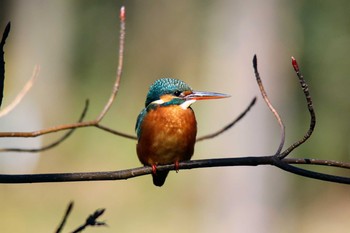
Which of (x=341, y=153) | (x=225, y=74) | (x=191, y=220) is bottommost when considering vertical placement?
(x=191, y=220)

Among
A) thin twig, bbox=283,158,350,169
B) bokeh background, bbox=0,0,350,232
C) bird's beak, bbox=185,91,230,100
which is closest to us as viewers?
thin twig, bbox=283,158,350,169

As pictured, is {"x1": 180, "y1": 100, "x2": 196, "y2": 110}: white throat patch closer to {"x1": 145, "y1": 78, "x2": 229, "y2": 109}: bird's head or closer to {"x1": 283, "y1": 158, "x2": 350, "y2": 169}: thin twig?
{"x1": 145, "y1": 78, "x2": 229, "y2": 109}: bird's head

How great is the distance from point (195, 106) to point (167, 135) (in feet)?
28.2

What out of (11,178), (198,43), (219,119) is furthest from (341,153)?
(11,178)

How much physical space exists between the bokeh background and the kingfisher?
7.80ft

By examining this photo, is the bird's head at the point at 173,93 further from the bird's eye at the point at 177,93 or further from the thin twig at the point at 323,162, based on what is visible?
the thin twig at the point at 323,162

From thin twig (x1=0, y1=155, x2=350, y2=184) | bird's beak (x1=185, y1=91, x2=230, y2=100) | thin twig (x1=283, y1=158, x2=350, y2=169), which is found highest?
bird's beak (x1=185, y1=91, x2=230, y2=100)

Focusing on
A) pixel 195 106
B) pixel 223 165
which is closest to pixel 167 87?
pixel 223 165

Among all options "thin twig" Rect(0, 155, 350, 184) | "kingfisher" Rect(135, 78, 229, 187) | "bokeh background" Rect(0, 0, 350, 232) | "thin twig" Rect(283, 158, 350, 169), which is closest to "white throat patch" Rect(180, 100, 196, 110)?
"kingfisher" Rect(135, 78, 229, 187)

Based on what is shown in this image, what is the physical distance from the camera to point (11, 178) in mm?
1262

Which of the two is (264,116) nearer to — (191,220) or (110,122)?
(191,220)

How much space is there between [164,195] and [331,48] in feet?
11.4

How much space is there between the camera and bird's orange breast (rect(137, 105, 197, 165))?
1.78m

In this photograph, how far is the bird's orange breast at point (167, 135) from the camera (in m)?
1.78
